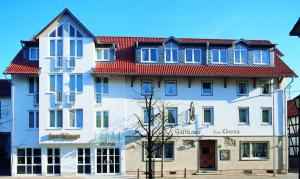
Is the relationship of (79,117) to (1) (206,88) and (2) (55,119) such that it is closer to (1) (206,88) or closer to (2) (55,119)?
(2) (55,119)

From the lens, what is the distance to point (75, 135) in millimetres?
38875

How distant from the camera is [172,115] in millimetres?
41406

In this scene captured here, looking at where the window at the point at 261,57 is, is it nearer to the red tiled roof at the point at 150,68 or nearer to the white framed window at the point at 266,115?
the red tiled roof at the point at 150,68

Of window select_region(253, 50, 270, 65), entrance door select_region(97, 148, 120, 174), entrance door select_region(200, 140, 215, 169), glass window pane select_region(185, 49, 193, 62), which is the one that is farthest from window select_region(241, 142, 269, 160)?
entrance door select_region(97, 148, 120, 174)

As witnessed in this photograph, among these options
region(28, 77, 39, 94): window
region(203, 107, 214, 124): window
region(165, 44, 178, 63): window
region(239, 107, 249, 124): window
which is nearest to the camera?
region(28, 77, 39, 94): window

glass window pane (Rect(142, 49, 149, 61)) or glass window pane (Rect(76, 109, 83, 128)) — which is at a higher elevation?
glass window pane (Rect(142, 49, 149, 61))

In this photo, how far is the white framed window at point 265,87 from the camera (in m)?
42.5

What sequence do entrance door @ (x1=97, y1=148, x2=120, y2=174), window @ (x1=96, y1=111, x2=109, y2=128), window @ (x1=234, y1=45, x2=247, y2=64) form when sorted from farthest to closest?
window @ (x1=234, y1=45, x2=247, y2=64) < window @ (x1=96, y1=111, x2=109, y2=128) < entrance door @ (x1=97, y1=148, x2=120, y2=174)

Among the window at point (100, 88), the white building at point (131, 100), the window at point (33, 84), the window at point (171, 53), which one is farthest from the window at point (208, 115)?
the window at point (33, 84)

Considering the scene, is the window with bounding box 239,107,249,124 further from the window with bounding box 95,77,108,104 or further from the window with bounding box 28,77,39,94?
the window with bounding box 28,77,39,94

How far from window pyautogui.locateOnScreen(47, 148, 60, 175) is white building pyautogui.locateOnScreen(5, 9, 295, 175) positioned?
85mm

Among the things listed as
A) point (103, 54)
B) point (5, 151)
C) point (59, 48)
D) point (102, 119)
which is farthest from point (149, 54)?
point (5, 151)

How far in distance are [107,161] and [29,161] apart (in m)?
6.61

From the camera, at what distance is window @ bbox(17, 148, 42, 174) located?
3938 cm
